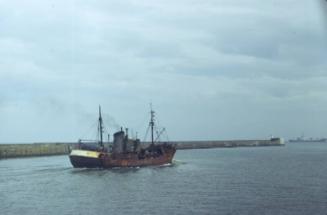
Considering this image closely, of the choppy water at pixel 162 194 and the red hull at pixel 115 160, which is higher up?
the red hull at pixel 115 160

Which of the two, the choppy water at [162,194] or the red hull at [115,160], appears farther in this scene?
the red hull at [115,160]

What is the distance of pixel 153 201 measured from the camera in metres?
47.8

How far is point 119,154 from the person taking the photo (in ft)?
307

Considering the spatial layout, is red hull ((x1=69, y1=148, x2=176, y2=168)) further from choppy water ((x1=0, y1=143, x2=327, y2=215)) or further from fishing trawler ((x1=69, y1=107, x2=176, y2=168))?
choppy water ((x1=0, y1=143, x2=327, y2=215))

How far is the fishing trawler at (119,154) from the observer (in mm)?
88875

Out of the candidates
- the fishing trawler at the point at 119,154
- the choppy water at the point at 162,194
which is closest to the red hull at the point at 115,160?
the fishing trawler at the point at 119,154

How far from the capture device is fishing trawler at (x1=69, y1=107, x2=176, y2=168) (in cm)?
8888

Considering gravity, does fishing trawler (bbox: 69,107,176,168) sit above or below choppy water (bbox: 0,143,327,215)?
above

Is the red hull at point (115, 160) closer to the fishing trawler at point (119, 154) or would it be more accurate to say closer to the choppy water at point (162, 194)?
the fishing trawler at point (119, 154)

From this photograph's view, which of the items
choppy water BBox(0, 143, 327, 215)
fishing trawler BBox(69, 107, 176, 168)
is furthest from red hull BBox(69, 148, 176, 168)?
choppy water BBox(0, 143, 327, 215)

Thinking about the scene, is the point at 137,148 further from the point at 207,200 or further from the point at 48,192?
the point at 207,200

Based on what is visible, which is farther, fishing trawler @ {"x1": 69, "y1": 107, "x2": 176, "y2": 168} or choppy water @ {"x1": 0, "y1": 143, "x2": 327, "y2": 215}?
fishing trawler @ {"x1": 69, "y1": 107, "x2": 176, "y2": 168}

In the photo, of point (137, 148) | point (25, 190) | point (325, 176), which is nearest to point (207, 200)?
point (25, 190)

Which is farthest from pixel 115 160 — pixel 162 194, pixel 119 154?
pixel 162 194
